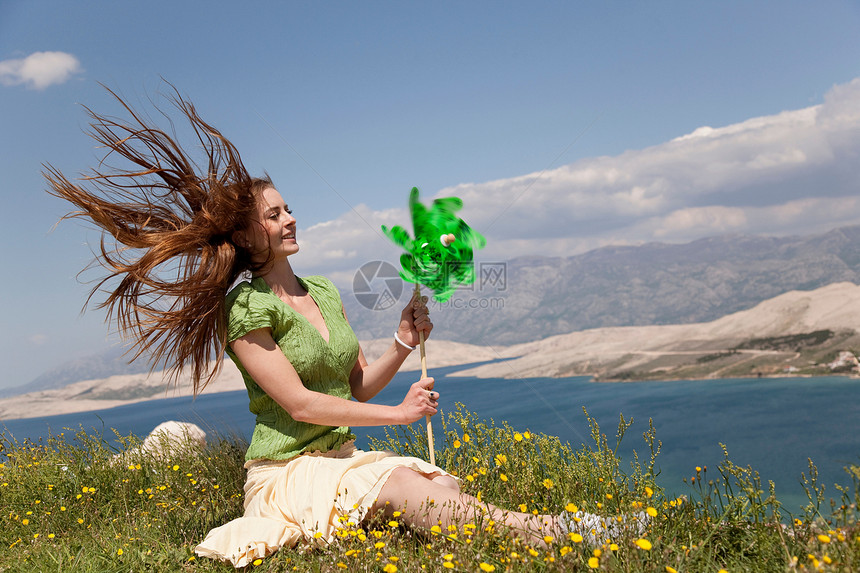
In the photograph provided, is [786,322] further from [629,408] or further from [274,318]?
[274,318]

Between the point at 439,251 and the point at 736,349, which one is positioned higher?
the point at 439,251

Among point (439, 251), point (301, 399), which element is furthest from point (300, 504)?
point (439, 251)

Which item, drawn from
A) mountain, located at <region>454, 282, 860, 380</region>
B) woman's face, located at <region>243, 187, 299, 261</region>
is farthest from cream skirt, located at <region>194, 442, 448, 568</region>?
mountain, located at <region>454, 282, 860, 380</region>

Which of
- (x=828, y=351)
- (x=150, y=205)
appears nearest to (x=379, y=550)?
(x=150, y=205)

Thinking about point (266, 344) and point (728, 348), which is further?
point (728, 348)

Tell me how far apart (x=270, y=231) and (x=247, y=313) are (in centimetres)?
63

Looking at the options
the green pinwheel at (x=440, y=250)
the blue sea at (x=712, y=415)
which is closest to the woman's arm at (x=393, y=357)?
the green pinwheel at (x=440, y=250)

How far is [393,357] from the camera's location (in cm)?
405

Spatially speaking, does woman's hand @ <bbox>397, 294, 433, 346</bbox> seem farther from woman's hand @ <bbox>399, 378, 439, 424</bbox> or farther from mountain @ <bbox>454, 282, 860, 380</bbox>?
mountain @ <bbox>454, 282, 860, 380</bbox>

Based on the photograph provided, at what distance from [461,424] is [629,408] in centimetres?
9177

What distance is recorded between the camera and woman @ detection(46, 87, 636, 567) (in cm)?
320

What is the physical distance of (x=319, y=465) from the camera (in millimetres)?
3428

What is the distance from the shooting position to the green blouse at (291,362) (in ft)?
11.2

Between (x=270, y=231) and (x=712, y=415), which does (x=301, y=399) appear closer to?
(x=270, y=231)
